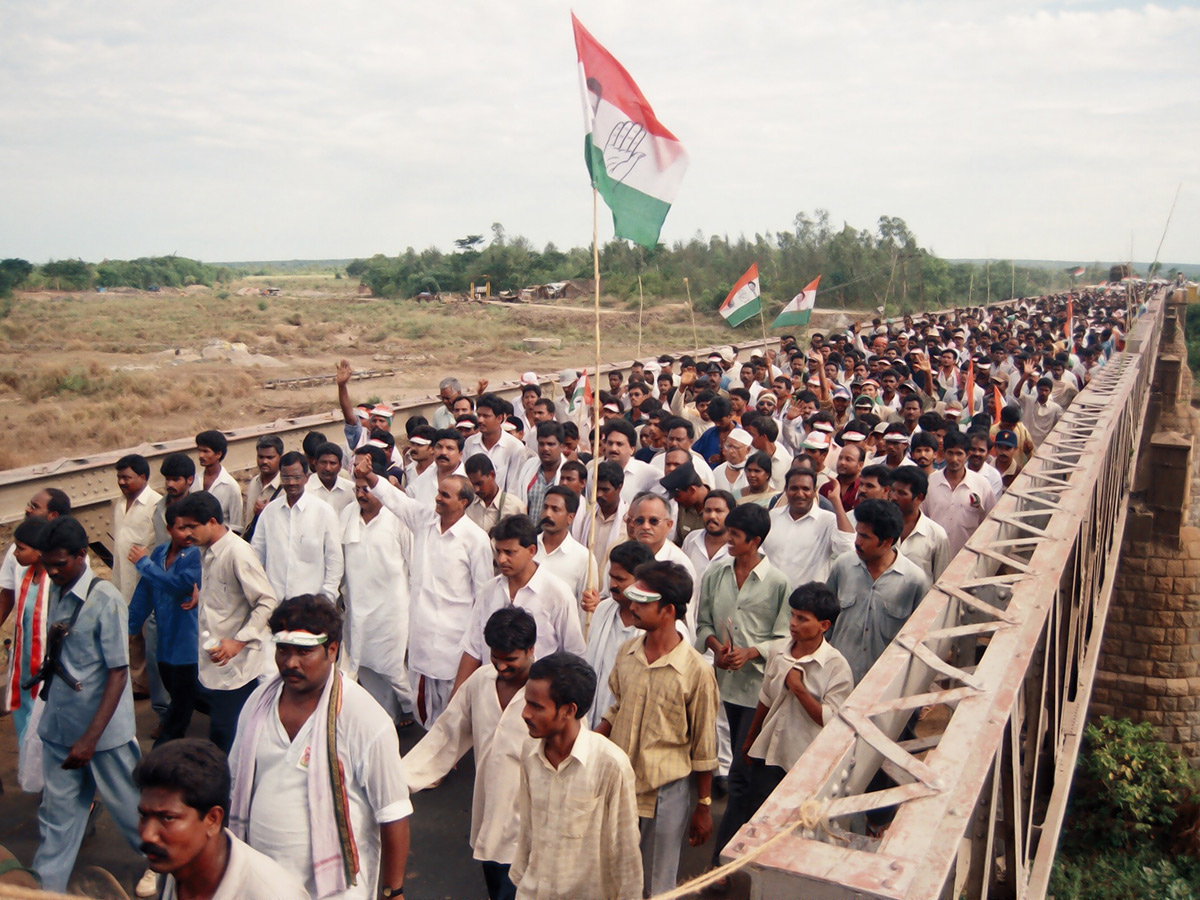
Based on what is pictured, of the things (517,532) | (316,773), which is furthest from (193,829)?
(517,532)

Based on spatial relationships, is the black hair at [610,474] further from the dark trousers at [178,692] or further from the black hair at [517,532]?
the dark trousers at [178,692]

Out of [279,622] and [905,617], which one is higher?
[279,622]

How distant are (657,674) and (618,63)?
3556mm

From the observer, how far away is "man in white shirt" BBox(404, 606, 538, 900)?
10.6 ft

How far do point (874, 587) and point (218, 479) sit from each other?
13.6ft

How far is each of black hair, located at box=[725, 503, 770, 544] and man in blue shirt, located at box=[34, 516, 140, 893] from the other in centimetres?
264

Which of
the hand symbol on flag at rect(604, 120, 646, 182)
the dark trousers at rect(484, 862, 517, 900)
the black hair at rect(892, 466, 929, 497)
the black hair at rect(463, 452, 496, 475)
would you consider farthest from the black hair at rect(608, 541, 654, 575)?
the hand symbol on flag at rect(604, 120, 646, 182)

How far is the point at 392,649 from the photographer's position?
17.6 ft

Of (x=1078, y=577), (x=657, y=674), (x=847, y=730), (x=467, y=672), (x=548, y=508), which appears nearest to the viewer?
(x=847, y=730)

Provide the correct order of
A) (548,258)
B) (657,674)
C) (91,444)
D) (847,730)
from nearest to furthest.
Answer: (847,730)
(657,674)
(91,444)
(548,258)

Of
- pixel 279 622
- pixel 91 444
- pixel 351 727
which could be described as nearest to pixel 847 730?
pixel 351 727

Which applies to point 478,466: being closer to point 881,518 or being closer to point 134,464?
point 134,464

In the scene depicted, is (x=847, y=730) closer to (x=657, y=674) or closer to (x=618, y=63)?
(x=657, y=674)

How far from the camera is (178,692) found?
4.84m
